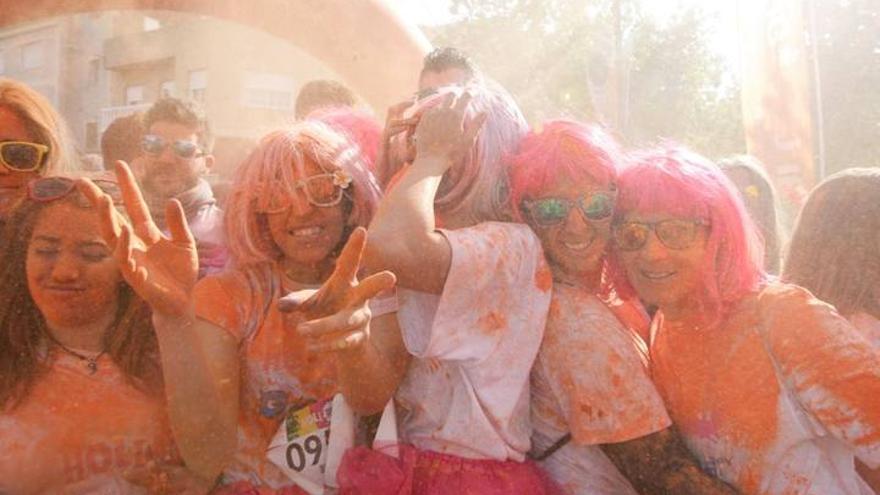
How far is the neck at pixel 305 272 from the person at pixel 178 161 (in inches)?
52.3

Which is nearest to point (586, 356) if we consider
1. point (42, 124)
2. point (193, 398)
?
point (193, 398)

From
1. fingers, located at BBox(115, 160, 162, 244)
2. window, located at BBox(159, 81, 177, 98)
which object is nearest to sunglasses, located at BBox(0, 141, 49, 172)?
fingers, located at BBox(115, 160, 162, 244)

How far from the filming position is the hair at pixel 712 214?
2182 mm

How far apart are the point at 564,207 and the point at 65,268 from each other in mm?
1396

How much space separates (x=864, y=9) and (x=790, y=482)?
1887 centimetres

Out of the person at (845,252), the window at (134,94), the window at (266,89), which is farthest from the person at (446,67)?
the window at (134,94)

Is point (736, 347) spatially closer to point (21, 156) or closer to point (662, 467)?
point (662, 467)

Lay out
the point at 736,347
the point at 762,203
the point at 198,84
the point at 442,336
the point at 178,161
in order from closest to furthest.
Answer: the point at 442,336, the point at 736,347, the point at 762,203, the point at 178,161, the point at 198,84

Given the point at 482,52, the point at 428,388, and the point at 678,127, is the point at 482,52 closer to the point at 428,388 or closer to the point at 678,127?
the point at 678,127

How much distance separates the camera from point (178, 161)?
396 cm

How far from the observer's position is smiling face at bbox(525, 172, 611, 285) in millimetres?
2195

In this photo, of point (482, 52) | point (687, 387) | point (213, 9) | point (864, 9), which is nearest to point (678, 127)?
point (864, 9)

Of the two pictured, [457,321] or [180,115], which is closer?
[457,321]

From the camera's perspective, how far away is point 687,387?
2.16 metres
